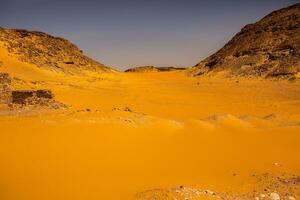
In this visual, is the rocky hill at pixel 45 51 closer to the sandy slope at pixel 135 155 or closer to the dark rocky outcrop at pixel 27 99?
the dark rocky outcrop at pixel 27 99

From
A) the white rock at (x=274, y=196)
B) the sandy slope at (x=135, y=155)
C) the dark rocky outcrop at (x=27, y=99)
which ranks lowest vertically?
the white rock at (x=274, y=196)

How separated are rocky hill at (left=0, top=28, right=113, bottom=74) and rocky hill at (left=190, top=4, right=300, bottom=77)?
12960 mm

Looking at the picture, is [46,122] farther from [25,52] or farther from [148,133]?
[25,52]

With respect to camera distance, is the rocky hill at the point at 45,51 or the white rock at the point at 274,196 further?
the rocky hill at the point at 45,51

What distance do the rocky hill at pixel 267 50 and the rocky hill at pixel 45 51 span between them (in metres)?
13.0

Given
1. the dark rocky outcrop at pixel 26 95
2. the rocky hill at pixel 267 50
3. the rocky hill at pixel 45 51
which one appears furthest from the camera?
the rocky hill at pixel 45 51

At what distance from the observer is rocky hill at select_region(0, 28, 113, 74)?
32938 mm

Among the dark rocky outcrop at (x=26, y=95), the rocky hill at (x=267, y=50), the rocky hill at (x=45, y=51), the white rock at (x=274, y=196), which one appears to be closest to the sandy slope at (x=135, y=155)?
the white rock at (x=274, y=196)

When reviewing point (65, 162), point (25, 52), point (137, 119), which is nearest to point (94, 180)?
point (65, 162)

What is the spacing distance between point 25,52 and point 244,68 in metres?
20.0

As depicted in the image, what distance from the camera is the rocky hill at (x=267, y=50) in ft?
104

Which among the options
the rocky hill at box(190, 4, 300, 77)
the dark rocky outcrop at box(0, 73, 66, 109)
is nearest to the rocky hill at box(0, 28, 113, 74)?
the rocky hill at box(190, 4, 300, 77)

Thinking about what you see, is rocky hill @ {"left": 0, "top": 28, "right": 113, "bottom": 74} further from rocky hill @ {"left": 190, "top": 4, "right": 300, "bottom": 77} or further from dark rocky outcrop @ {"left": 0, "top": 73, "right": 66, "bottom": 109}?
dark rocky outcrop @ {"left": 0, "top": 73, "right": 66, "bottom": 109}

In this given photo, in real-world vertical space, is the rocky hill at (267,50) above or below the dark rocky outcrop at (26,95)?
above
